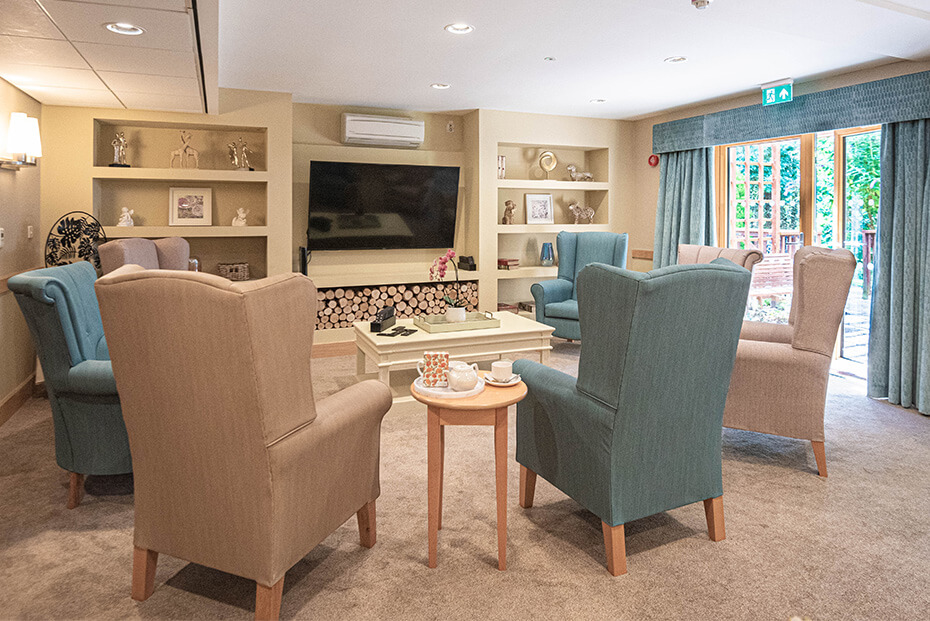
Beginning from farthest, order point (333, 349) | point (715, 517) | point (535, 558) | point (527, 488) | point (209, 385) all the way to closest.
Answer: point (333, 349)
point (527, 488)
point (715, 517)
point (535, 558)
point (209, 385)

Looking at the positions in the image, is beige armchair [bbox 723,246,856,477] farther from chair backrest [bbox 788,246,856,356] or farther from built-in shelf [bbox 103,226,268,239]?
built-in shelf [bbox 103,226,268,239]

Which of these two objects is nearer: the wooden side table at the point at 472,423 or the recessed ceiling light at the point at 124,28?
the wooden side table at the point at 472,423

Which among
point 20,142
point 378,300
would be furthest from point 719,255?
point 20,142

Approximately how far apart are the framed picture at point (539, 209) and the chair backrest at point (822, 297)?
4.03 metres

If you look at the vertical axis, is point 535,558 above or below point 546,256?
below

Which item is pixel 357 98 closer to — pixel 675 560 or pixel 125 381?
pixel 125 381

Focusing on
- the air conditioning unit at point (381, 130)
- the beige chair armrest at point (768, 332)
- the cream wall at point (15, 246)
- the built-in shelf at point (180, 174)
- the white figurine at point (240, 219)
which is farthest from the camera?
the air conditioning unit at point (381, 130)

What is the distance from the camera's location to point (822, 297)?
290cm

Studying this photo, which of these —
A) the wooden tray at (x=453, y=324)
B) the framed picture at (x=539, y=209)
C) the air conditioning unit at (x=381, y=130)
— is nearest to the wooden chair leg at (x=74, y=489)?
the wooden tray at (x=453, y=324)

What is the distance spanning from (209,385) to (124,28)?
2.22 metres

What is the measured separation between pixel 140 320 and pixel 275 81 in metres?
3.81

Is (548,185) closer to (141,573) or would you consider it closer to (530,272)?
(530,272)

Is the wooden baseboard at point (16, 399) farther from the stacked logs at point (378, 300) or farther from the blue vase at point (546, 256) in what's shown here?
the blue vase at point (546, 256)

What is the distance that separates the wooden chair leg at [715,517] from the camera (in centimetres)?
234
